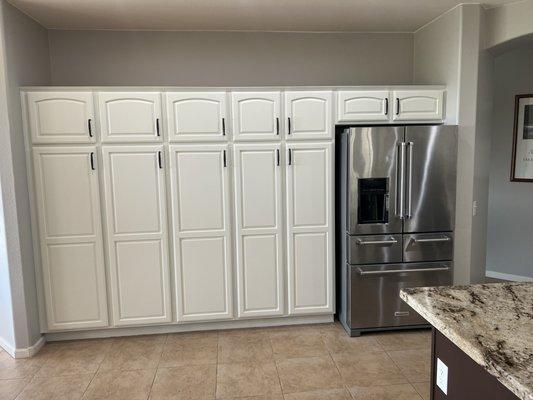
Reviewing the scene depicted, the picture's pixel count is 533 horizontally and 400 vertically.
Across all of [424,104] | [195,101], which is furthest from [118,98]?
[424,104]

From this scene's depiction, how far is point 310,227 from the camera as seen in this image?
11.0 ft

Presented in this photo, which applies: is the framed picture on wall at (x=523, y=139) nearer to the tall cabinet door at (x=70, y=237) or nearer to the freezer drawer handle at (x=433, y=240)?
the freezer drawer handle at (x=433, y=240)

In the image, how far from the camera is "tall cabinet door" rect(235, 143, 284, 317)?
3248mm

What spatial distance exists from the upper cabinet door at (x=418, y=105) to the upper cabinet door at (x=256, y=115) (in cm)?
100

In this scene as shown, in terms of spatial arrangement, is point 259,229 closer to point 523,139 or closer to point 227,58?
point 227,58

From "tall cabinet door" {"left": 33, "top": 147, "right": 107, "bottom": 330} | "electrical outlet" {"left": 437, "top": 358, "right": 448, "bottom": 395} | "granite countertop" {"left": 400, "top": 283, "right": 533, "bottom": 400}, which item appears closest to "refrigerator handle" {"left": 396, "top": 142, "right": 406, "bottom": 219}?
"granite countertop" {"left": 400, "top": 283, "right": 533, "bottom": 400}

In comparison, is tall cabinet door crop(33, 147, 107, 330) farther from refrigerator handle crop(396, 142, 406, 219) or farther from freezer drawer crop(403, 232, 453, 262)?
freezer drawer crop(403, 232, 453, 262)

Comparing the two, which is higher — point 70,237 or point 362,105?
point 362,105

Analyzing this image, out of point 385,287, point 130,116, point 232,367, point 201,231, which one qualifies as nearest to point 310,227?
point 385,287

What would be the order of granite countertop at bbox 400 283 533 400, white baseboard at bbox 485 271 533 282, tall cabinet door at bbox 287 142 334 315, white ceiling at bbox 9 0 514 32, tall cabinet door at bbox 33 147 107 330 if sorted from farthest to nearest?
white baseboard at bbox 485 271 533 282
tall cabinet door at bbox 287 142 334 315
tall cabinet door at bbox 33 147 107 330
white ceiling at bbox 9 0 514 32
granite countertop at bbox 400 283 533 400

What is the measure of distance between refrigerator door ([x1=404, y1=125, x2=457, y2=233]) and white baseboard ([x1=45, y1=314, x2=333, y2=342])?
1.16m

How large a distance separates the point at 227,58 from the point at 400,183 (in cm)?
190

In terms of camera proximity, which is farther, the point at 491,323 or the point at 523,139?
the point at 523,139

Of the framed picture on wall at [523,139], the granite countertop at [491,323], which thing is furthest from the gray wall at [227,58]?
the granite countertop at [491,323]
